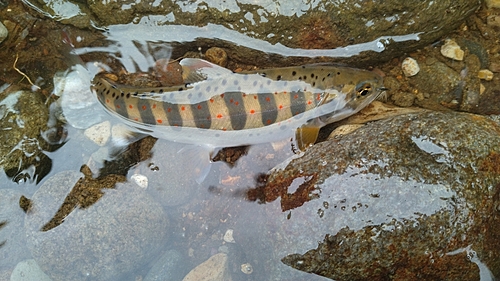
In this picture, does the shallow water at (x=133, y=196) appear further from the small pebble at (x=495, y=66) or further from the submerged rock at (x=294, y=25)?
the small pebble at (x=495, y=66)

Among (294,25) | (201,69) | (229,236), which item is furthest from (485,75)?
(229,236)

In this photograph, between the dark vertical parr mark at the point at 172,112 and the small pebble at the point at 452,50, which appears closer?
the dark vertical parr mark at the point at 172,112

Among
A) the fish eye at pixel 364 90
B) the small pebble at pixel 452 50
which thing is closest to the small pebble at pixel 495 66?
the small pebble at pixel 452 50

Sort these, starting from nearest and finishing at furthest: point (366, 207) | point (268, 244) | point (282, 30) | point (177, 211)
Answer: point (366, 207) < point (268, 244) < point (282, 30) < point (177, 211)

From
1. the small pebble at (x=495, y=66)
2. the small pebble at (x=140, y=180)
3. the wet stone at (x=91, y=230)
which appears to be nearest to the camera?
the wet stone at (x=91, y=230)

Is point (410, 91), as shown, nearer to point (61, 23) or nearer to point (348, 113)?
point (348, 113)

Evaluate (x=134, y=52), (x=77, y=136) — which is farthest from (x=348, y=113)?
(x=77, y=136)
